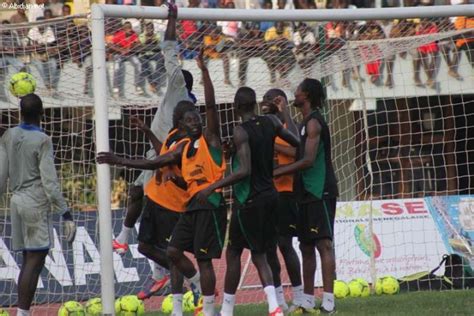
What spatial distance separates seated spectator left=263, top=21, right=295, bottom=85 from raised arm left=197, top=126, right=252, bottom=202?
468 cm

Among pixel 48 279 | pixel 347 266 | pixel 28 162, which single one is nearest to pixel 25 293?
pixel 28 162

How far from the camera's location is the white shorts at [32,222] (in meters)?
10.4

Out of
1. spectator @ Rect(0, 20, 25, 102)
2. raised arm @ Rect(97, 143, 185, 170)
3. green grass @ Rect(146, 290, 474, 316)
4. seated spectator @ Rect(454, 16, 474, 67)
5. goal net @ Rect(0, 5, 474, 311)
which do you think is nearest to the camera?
raised arm @ Rect(97, 143, 185, 170)

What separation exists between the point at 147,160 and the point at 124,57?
13.0 feet

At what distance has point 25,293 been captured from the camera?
10406mm

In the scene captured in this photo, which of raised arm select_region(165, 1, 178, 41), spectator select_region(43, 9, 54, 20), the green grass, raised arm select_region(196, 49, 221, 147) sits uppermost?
spectator select_region(43, 9, 54, 20)

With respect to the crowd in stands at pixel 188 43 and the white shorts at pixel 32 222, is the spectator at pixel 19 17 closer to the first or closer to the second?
the crowd in stands at pixel 188 43

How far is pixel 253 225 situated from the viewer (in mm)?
9883

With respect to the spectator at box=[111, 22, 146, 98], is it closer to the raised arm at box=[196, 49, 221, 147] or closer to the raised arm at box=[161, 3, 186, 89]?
the raised arm at box=[161, 3, 186, 89]

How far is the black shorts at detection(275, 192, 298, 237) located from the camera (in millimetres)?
10938

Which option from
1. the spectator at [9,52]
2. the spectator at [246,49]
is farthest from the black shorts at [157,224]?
the spectator at [246,49]

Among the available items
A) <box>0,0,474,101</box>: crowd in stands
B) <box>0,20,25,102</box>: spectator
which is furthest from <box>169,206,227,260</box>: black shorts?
<box>0,20,25,102</box>: spectator

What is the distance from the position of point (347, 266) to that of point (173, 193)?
19.3 feet

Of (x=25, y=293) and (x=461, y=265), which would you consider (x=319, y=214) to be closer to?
(x=25, y=293)
